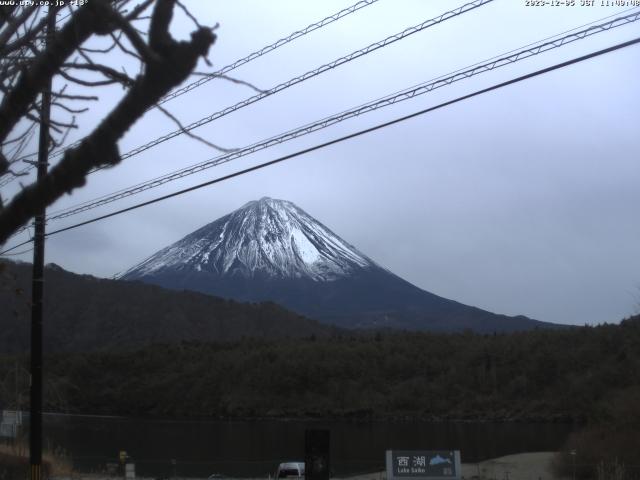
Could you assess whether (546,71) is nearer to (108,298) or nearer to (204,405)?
(204,405)

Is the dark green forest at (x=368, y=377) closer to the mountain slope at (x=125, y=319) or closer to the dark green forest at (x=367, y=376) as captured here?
the dark green forest at (x=367, y=376)

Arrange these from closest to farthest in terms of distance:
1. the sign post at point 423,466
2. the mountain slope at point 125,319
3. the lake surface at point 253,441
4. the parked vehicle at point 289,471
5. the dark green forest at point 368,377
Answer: the sign post at point 423,466 → the parked vehicle at point 289,471 → the lake surface at point 253,441 → the dark green forest at point 368,377 → the mountain slope at point 125,319

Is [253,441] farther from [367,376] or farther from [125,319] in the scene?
[125,319]

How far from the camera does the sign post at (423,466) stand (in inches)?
944

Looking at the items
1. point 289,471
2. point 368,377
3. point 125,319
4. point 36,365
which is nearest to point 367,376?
point 368,377

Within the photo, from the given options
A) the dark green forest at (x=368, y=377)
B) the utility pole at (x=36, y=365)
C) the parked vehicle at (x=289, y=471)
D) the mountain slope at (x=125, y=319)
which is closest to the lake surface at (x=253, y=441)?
the parked vehicle at (x=289, y=471)

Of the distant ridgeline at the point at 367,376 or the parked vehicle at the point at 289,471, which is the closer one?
the parked vehicle at the point at 289,471

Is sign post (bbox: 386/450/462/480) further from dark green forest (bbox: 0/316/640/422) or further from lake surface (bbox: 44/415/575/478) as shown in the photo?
dark green forest (bbox: 0/316/640/422)

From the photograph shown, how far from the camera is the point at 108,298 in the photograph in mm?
108938

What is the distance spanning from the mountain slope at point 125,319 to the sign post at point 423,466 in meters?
77.7

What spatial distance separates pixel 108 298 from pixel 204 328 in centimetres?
1238

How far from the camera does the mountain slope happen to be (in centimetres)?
10175

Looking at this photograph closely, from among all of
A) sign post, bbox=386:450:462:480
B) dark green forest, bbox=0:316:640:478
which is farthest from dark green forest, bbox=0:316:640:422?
sign post, bbox=386:450:462:480

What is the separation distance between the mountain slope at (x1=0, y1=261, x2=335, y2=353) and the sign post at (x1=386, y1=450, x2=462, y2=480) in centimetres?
7774
